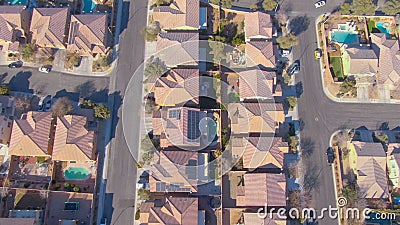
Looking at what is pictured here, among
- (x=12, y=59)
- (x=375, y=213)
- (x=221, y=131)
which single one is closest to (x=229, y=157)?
(x=221, y=131)

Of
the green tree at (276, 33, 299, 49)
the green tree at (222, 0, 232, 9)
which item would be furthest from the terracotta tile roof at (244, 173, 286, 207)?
the green tree at (222, 0, 232, 9)

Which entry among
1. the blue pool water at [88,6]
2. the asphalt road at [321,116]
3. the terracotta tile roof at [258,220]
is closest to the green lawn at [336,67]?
the asphalt road at [321,116]

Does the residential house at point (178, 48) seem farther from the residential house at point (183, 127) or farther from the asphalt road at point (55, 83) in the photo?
the asphalt road at point (55, 83)

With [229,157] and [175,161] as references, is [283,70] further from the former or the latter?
[175,161]

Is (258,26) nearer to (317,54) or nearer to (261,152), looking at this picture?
(317,54)

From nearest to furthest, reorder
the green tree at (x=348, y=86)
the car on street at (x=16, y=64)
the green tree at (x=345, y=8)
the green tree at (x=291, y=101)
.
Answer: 1. the green tree at (x=291, y=101)
2. the green tree at (x=348, y=86)
3. the car on street at (x=16, y=64)
4. the green tree at (x=345, y=8)

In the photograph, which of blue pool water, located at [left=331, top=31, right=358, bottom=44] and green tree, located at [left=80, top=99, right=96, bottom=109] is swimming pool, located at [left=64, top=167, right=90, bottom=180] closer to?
green tree, located at [left=80, top=99, right=96, bottom=109]

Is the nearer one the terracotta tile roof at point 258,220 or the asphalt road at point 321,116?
the terracotta tile roof at point 258,220
